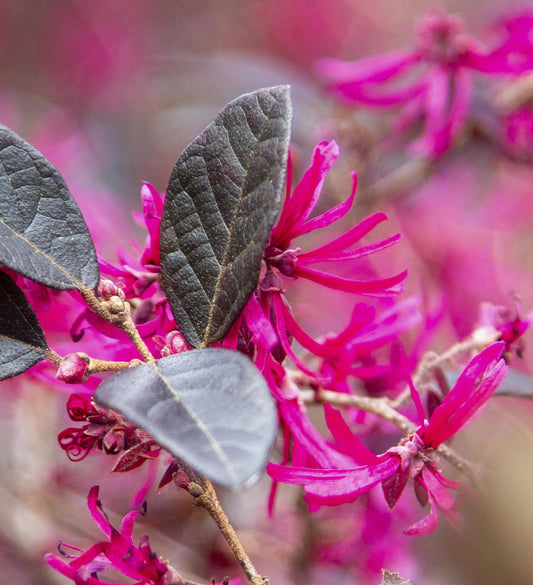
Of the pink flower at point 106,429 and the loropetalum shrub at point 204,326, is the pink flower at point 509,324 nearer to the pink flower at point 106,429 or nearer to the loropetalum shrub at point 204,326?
the loropetalum shrub at point 204,326

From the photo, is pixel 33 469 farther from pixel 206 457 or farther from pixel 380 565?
pixel 206 457

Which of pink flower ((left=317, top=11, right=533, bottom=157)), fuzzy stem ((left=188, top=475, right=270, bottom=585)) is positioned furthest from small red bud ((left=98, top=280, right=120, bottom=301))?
pink flower ((left=317, top=11, right=533, bottom=157))

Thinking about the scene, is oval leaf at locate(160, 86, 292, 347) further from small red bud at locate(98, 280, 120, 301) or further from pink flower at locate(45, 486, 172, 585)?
pink flower at locate(45, 486, 172, 585)

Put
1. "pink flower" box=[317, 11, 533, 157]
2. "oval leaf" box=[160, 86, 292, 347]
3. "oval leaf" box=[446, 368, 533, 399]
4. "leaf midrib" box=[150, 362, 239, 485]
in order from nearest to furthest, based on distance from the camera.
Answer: "leaf midrib" box=[150, 362, 239, 485], "oval leaf" box=[160, 86, 292, 347], "oval leaf" box=[446, 368, 533, 399], "pink flower" box=[317, 11, 533, 157]

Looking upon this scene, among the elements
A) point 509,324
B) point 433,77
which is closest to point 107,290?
point 509,324

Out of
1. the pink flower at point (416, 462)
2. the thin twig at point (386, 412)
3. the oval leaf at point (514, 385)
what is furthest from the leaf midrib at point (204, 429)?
the oval leaf at point (514, 385)

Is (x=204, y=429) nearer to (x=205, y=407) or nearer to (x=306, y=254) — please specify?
(x=205, y=407)
